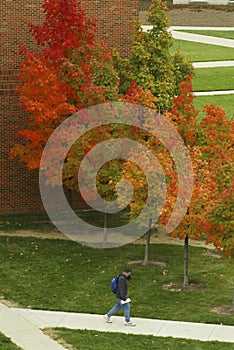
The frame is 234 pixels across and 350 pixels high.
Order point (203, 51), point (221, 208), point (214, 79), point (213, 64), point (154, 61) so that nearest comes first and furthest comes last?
1. point (221, 208)
2. point (154, 61)
3. point (214, 79)
4. point (213, 64)
5. point (203, 51)

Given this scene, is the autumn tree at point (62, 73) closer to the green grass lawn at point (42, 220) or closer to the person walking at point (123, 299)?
the green grass lawn at point (42, 220)

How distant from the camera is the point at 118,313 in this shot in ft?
85.3

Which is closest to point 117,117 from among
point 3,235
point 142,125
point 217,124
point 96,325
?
point 142,125

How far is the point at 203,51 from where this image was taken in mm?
67438

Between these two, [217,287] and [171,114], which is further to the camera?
[171,114]

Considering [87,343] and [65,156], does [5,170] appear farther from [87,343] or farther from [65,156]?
[87,343]

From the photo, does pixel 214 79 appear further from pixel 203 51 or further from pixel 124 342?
pixel 124 342

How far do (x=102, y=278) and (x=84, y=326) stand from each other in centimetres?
441

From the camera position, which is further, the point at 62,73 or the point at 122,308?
the point at 62,73

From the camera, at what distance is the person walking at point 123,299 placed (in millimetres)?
24469

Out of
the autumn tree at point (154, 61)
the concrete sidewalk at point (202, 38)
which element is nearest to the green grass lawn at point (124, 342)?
the autumn tree at point (154, 61)

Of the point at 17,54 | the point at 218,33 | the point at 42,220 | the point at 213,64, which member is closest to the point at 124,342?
the point at 42,220

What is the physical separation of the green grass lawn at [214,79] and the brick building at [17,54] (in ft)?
56.8

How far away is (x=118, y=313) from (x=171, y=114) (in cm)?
759
